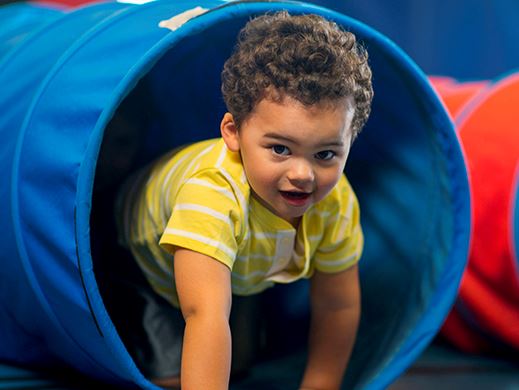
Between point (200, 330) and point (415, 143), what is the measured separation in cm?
61

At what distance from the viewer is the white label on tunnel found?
132 cm

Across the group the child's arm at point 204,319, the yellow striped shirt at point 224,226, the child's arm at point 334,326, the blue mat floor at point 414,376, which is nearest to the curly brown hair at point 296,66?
the yellow striped shirt at point 224,226

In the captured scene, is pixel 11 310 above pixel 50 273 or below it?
below

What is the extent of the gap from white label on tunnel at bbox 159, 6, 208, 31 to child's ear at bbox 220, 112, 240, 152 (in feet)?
0.53

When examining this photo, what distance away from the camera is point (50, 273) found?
1.31 metres

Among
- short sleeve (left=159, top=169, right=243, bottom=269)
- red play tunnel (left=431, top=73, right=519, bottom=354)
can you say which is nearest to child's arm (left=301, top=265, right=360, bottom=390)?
short sleeve (left=159, top=169, right=243, bottom=269)

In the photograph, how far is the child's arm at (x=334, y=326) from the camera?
1.48m

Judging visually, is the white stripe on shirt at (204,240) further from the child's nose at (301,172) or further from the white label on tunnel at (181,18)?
the white label on tunnel at (181,18)

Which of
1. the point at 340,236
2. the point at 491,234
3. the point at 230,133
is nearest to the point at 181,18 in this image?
the point at 230,133

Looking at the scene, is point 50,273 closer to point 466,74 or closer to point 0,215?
point 0,215

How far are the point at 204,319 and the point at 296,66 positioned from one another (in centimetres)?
36

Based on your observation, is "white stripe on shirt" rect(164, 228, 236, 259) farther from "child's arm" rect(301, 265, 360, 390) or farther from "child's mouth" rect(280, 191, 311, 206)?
"child's arm" rect(301, 265, 360, 390)

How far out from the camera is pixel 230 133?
50.6 inches

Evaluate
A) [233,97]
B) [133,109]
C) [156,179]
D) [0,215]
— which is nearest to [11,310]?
[0,215]
